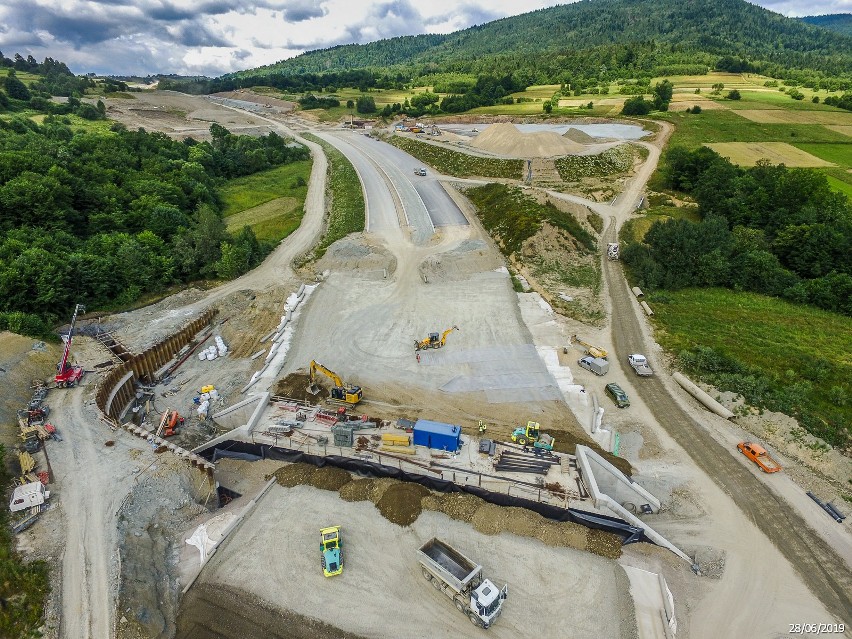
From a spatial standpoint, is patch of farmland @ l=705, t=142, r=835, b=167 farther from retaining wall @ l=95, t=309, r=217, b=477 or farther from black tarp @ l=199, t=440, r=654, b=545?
retaining wall @ l=95, t=309, r=217, b=477

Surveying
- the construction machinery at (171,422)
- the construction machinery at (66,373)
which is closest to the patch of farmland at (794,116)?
the construction machinery at (171,422)

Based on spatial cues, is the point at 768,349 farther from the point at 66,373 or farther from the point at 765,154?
the point at 765,154

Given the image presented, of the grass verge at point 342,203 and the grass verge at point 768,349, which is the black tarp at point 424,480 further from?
the grass verge at point 342,203

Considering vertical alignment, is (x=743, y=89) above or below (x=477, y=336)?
above

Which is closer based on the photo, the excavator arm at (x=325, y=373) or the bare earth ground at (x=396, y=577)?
the bare earth ground at (x=396, y=577)

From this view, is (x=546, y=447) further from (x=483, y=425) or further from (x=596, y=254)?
(x=596, y=254)

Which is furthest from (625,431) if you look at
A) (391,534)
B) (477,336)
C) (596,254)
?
(596,254)
